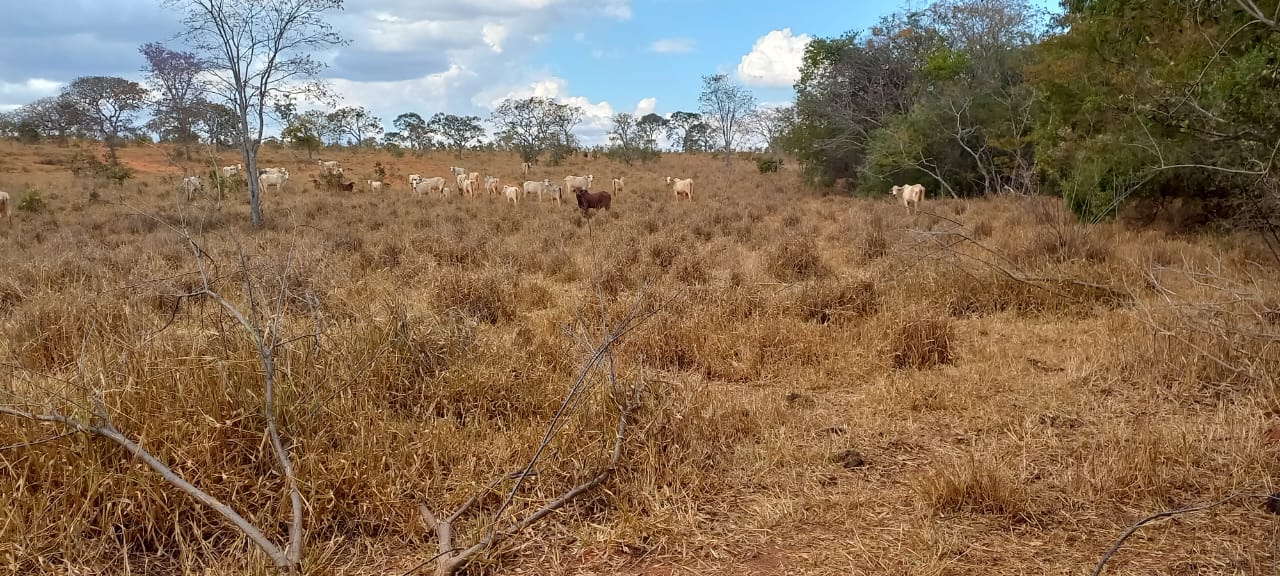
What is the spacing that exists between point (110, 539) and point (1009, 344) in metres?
4.79

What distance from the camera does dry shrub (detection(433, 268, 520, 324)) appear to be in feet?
18.0

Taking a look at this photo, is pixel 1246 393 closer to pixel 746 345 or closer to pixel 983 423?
pixel 983 423

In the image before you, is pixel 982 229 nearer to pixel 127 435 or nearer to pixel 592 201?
pixel 592 201

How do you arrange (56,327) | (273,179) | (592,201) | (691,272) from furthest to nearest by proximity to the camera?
(273,179)
(592,201)
(691,272)
(56,327)

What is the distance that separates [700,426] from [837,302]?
2.57 m

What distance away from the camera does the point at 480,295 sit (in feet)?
18.5

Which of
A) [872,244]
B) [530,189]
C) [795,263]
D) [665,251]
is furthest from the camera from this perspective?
[530,189]

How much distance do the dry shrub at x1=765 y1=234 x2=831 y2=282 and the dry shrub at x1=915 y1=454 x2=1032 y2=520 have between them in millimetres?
4137

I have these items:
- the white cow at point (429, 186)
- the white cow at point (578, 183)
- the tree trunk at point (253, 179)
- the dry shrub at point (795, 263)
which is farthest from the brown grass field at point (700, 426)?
the white cow at point (429, 186)


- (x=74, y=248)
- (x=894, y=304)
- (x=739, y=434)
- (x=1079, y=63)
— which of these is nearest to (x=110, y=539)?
(x=739, y=434)

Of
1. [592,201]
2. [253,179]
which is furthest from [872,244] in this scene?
[253,179]

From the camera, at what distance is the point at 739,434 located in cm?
326

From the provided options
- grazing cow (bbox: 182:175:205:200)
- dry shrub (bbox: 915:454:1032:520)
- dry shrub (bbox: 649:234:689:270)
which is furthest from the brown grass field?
dry shrub (bbox: 649:234:689:270)

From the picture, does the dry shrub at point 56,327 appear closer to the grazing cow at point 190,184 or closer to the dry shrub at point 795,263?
the grazing cow at point 190,184
